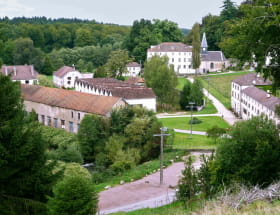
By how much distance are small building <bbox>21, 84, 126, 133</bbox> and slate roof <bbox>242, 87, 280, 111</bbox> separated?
13.3m

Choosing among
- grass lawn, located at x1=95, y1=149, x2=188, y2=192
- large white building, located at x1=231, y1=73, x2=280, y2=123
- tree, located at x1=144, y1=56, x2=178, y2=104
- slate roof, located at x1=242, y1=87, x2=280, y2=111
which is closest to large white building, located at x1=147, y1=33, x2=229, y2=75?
tree, located at x1=144, y1=56, x2=178, y2=104

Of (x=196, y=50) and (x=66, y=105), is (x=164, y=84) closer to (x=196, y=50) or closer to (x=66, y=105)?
(x=66, y=105)

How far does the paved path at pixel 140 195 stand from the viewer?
20188 millimetres

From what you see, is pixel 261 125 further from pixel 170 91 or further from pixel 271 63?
pixel 170 91

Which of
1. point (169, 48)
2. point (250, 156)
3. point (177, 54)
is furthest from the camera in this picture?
point (177, 54)

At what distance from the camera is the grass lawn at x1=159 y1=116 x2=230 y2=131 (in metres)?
41.1

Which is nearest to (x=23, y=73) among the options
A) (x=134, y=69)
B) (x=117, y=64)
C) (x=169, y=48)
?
(x=117, y=64)

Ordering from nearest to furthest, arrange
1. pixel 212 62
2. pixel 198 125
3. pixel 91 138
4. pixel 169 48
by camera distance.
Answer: pixel 91 138
pixel 198 125
pixel 212 62
pixel 169 48

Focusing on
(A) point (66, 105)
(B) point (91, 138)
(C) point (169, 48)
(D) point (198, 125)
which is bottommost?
(D) point (198, 125)

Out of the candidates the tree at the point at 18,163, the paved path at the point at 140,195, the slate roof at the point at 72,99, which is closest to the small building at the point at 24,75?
the slate roof at the point at 72,99

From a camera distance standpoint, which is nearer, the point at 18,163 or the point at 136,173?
the point at 18,163

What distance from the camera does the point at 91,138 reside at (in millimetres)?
32219

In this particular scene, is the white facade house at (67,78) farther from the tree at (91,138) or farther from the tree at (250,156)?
the tree at (250,156)

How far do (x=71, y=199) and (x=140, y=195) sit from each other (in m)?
9.11
